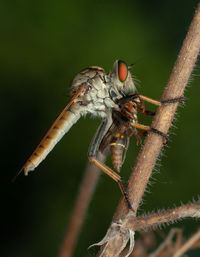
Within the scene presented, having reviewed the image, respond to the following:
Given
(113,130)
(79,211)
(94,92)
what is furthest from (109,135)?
(79,211)

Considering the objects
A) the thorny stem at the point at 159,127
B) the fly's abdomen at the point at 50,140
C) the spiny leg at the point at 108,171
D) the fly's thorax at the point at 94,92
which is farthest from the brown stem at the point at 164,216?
the fly's thorax at the point at 94,92

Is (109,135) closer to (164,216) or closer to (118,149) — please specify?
(118,149)

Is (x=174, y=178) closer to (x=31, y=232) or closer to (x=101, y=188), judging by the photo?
(x=101, y=188)

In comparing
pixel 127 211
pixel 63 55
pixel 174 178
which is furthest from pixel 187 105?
pixel 127 211

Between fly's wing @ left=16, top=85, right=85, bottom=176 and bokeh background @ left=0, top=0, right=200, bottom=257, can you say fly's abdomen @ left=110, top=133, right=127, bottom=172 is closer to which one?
fly's wing @ left=16, top=85, right=85, bottom=176

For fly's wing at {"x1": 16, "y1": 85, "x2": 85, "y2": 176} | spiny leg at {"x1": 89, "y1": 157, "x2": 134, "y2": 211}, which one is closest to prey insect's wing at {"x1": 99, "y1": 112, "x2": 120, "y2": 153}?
spiny leg at {"x1": 89, "y1": 157, "x2": 134, "y2": 211}

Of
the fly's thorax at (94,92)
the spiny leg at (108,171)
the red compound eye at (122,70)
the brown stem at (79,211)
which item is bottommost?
the brown stem at (79,211)

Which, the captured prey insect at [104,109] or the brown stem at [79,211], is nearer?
the captured prey insect at [104,109]

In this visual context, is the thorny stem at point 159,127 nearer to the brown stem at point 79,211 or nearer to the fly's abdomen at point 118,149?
the fly's abdomen at point 118,149
